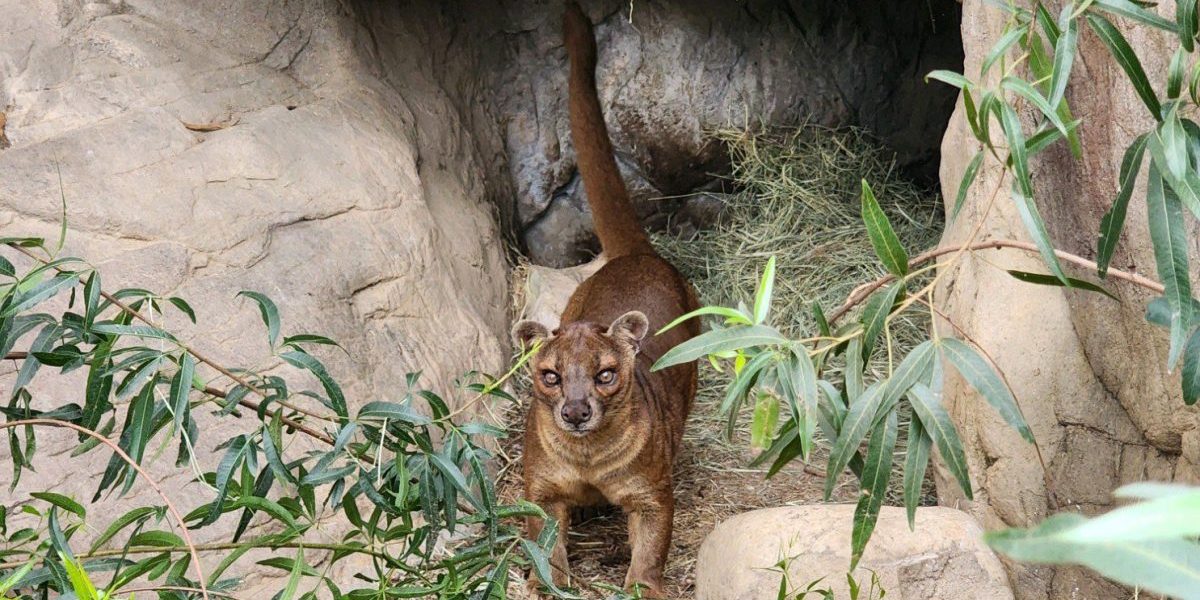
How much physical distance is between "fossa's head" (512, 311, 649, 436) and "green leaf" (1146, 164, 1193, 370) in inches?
96.9

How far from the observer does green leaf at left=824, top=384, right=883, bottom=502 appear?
2367 mm

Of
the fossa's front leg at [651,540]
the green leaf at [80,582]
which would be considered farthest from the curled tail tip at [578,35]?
the green leaf at [80,582]

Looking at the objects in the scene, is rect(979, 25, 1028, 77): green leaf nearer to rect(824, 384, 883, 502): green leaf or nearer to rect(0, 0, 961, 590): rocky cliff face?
rect(824, 384, 883, 502): green leaf

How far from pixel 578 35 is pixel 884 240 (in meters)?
3.71

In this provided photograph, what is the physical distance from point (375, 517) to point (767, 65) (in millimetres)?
4640

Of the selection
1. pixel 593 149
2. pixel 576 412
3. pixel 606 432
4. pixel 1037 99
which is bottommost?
pixel 606 432

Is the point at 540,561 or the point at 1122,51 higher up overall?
the point at 1122,51

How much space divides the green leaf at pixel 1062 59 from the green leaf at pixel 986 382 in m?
0.52

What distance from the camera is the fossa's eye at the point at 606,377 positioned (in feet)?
14.7

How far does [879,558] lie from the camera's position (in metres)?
3.79

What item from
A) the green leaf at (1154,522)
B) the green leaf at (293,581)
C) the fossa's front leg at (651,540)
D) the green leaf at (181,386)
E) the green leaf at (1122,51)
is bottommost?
the fossa's front leg at (651,540)

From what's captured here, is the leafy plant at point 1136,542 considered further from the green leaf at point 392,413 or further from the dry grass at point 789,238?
the dry grass at point 789,238

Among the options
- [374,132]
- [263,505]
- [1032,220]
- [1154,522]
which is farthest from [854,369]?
[374,132]

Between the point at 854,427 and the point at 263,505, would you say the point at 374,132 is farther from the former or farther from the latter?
the point at 854,427
